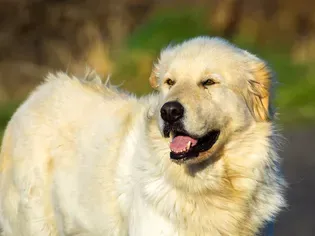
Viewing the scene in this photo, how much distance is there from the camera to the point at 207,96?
19.9 feet

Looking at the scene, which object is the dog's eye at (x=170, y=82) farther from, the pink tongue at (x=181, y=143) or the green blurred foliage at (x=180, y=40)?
the green blurred foliage at (x=180, y=40)

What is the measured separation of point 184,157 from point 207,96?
0.45 meters

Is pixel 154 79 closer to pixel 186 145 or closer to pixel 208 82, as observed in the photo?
pixel 208 82

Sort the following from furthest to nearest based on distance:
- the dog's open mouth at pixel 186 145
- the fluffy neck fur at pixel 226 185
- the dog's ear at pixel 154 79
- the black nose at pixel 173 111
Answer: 1. the dog's ear at pixel 154 79
2. the fluffy neck fur at pixel 226 185
3. the dog's open mouth at pixel 186 145
4. the black nose at pixel 173 111

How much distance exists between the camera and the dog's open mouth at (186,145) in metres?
6.04

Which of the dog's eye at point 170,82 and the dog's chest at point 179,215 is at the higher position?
the dog's eye at point 170,82

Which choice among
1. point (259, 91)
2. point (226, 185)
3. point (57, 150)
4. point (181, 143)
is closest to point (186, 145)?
point (181, 143)

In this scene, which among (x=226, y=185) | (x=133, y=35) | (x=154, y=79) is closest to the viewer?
(x=226, y=185)

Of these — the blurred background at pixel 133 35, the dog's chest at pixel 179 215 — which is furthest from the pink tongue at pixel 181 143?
the blurred background at pixel 133 35

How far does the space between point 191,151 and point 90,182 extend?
113 cm

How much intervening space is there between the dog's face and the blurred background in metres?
12.8

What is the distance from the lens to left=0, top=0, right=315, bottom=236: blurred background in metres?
21.2

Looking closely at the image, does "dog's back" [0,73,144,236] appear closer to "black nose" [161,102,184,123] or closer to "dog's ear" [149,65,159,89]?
"dog's ear" [149,65,159,89]

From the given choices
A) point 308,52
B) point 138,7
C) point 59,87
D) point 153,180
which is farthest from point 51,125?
point 138,7
